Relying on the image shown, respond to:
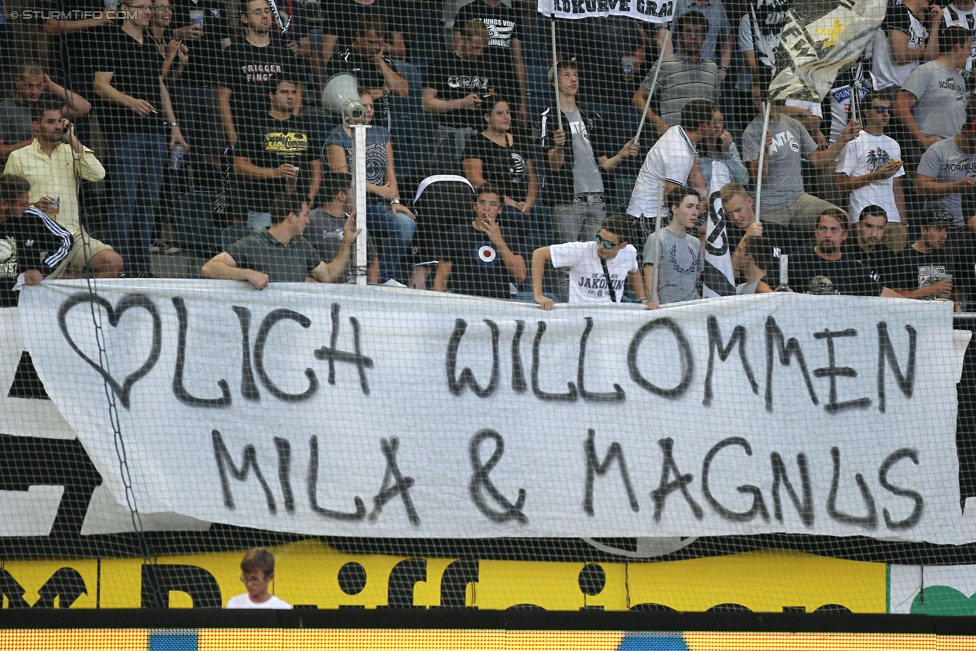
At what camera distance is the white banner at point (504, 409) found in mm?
7012

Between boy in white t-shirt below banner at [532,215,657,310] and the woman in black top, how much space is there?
2.30 feet

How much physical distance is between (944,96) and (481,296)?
4034mm

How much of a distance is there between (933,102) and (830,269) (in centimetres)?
206

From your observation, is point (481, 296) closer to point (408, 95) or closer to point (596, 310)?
point (596, 310)

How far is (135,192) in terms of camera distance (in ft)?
25.6

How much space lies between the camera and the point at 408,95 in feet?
28.8

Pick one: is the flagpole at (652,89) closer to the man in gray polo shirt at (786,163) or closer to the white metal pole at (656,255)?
the man in gray polo shirt at (786,163)

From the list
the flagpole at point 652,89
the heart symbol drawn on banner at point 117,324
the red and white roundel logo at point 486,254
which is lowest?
the heart symbol drawn on banner at point 117,324

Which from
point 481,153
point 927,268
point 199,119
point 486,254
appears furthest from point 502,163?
point 927,268

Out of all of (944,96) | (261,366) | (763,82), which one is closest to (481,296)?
(261,366)

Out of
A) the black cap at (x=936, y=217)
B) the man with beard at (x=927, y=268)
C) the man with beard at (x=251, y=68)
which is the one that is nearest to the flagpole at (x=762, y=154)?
the man with beard at (x=927, y=268)

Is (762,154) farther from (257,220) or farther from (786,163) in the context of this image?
(257,220)

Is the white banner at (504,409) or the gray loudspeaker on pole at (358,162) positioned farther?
the gray loudspeaker on pole at (358,162)

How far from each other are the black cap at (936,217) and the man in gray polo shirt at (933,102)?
55 centimetres
